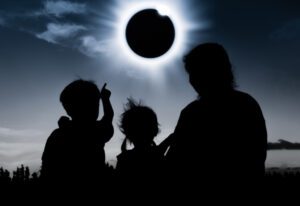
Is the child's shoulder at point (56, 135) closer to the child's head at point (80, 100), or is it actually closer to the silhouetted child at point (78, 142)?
the silhouetted child at point (78, 142)

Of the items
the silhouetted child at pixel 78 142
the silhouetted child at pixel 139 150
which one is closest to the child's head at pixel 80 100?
the silhouetted child at pixel 78 142

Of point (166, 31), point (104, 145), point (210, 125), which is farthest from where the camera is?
point (166, 31)

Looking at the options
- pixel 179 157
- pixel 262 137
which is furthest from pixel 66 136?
pixel 262 137

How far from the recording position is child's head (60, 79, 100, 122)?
4133 mm

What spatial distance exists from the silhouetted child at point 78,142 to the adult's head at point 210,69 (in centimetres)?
149

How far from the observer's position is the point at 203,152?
296cm

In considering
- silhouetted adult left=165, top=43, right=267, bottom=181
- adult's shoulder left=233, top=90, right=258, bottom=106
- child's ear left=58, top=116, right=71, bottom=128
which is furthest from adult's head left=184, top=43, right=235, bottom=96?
child's ear left=58, top=116, right=71, bottom=128

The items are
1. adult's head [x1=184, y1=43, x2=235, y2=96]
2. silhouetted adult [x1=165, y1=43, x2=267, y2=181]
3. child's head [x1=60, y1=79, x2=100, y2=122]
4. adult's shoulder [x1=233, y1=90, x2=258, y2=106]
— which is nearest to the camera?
silhouetted adult [x1=165, y1=43, x2=267, y2=181]

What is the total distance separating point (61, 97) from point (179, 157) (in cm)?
187

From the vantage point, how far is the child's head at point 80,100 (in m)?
4.13

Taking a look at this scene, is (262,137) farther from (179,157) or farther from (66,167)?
(66,167)

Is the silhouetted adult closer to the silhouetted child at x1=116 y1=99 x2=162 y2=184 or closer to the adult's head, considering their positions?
the adult's head

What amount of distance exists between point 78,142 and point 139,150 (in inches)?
35.4

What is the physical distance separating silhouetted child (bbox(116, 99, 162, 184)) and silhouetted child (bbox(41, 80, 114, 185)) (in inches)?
19.6
